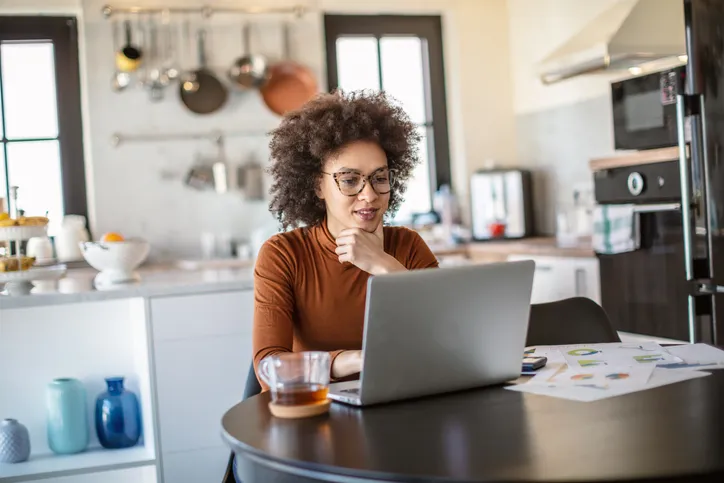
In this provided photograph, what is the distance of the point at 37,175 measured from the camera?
16.8ft

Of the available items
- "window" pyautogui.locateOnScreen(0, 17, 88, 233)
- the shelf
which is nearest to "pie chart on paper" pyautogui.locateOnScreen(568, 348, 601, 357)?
the shelf

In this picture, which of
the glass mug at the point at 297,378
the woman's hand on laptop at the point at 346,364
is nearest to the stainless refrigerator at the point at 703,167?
the woman's hand on laptop at the point at 346,364

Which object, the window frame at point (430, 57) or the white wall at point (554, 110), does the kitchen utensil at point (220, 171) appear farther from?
the white wall at point (554, 110)

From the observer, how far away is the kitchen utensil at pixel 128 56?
501 cm

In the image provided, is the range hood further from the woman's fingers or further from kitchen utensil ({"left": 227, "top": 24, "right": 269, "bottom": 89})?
the woman's fingers

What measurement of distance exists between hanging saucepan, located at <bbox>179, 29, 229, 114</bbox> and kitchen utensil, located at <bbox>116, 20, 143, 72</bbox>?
0.28 m

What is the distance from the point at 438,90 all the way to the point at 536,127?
69 cm

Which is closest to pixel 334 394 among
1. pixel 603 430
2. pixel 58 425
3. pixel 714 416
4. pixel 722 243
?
pixel 603 430

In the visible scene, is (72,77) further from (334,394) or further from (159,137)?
(334,394)

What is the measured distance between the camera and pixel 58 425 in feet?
9.09

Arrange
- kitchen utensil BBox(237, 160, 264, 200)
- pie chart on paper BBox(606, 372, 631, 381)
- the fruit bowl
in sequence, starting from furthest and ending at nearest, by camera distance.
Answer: kitchen utensil BBox(237, 160, 264, 200)
the fruit bowl
pie chart on paper BBox(606, 372, 631, 381)

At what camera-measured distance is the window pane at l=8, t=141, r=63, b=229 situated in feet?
16.7

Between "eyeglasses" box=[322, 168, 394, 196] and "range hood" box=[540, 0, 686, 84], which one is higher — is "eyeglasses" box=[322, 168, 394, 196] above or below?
below

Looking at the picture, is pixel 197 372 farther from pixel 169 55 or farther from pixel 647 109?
pixel 169 55
